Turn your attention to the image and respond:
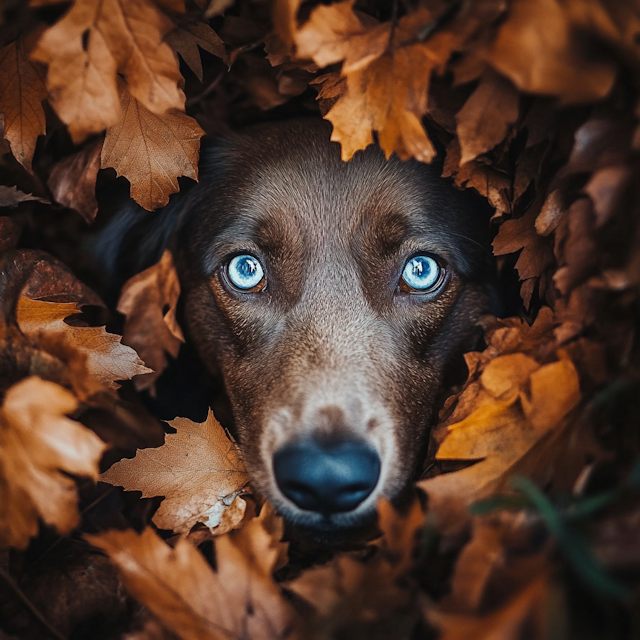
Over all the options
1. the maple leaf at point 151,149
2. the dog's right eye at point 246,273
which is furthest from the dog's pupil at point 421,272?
the maple leaf at point 151,149

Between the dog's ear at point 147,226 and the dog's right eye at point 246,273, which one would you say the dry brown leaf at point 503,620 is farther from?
the dog's ear at point 147,226

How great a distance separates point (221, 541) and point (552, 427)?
0.92 meters

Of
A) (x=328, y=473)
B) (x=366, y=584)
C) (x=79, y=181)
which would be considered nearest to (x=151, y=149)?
(x=79, y=181)

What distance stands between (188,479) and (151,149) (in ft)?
4.08

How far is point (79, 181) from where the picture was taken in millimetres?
2332

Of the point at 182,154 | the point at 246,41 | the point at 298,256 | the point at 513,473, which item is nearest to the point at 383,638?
the point at 513,473

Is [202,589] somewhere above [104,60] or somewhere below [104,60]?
below

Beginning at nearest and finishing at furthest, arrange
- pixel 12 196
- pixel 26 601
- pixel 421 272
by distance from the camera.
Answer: pixel 26 601 < pixel 12 196 < pixel 421 272

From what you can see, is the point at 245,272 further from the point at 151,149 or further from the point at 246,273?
the point at 151,149

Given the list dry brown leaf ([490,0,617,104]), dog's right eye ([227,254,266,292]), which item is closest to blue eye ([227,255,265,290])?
dog's right eye ([227,254,266,292])

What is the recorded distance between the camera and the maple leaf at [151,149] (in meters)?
2.12

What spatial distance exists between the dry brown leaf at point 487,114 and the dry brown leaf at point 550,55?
0.24 metres

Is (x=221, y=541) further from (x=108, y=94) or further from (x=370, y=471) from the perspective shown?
(x=108, y=94)

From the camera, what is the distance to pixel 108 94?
5.64 ft
